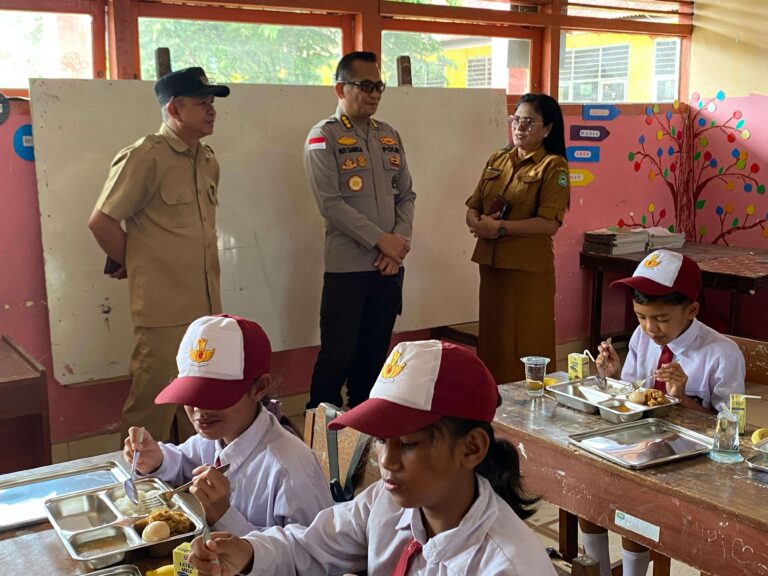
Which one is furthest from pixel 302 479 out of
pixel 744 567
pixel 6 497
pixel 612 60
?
pixel 612 60

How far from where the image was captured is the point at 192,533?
1.48 meters

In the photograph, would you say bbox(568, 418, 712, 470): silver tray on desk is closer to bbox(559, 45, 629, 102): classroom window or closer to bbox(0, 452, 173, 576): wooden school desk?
bbox(0, 452, 173, 576): wooden school desk

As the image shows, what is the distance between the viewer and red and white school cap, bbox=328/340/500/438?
48.8 inches

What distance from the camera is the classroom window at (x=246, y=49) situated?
12.0 ft

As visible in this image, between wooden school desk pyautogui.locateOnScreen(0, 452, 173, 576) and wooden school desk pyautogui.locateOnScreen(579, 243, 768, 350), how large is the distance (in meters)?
3.95

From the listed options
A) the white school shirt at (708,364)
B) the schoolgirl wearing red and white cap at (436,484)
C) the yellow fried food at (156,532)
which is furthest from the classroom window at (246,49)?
the schoolgirl wearing red and white cap at (436,484)

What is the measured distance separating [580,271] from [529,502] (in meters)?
4.18

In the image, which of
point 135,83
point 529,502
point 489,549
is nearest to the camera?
point 489,549

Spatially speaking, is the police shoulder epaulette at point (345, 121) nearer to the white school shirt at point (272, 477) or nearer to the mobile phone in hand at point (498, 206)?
the mobile phone in hand at point (498, 206)

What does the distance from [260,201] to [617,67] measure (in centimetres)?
290

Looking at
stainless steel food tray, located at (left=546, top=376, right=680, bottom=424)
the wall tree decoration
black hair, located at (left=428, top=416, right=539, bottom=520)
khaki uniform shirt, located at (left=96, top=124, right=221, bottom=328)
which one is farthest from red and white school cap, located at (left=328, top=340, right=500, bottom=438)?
the wall tree decoration

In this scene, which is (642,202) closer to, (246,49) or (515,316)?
(515,316)

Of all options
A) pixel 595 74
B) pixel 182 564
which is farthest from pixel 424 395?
pixel 595 74

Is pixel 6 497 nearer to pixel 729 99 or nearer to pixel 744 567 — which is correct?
pixel 744 567
